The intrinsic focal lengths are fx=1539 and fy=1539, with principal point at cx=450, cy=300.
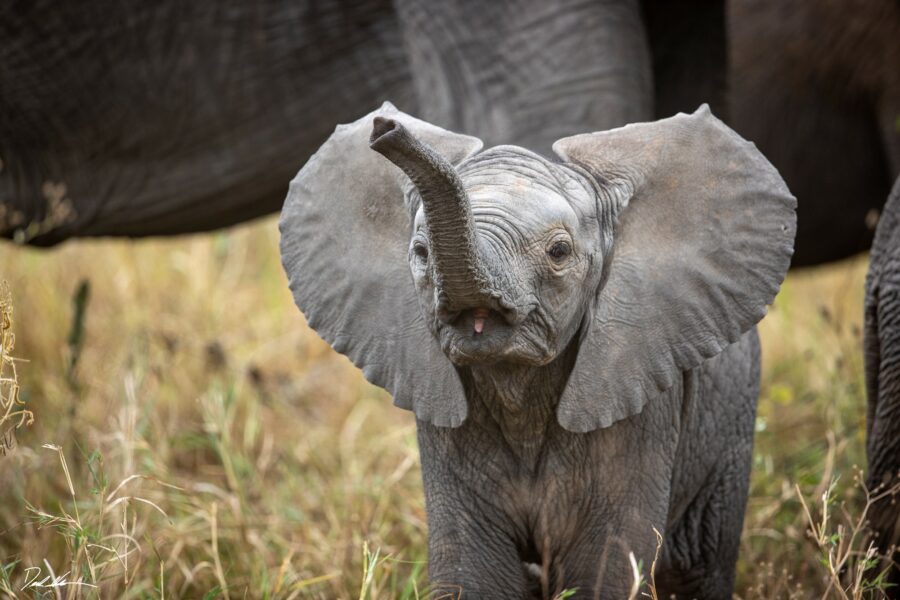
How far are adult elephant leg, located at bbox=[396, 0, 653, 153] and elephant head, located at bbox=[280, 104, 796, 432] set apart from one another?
0.74 m

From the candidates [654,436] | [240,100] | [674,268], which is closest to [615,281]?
[674,268]

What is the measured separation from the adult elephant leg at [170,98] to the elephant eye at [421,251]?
5.46ft

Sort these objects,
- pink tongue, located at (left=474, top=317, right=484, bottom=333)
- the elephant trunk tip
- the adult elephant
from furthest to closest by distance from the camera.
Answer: the adult elephant
pink tongue, located at (left=474, top=317, right=484, bottom=333)
the elephant trunk tip

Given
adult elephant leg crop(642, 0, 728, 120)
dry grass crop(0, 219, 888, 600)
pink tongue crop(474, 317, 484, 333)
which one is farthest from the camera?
adult elephant leg crop(642, 0, 728, 120)

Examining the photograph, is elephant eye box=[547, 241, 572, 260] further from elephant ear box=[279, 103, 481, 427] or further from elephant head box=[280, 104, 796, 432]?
elephant ear box=[279, 103, 481, 427]

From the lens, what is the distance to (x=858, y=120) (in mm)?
4410

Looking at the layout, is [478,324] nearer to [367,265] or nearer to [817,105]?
[367,265]

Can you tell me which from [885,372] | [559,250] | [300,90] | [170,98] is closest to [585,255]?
[559,250]

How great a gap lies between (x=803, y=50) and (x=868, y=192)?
48cm

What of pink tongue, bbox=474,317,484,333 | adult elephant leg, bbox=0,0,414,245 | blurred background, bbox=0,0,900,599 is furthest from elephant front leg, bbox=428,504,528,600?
adult elephant leg, bbox=0,0,414,245

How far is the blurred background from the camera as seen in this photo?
11.7 feet

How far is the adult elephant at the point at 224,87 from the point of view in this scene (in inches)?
145

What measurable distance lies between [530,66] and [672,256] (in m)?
1.02

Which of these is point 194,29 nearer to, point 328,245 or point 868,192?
point 328,245
